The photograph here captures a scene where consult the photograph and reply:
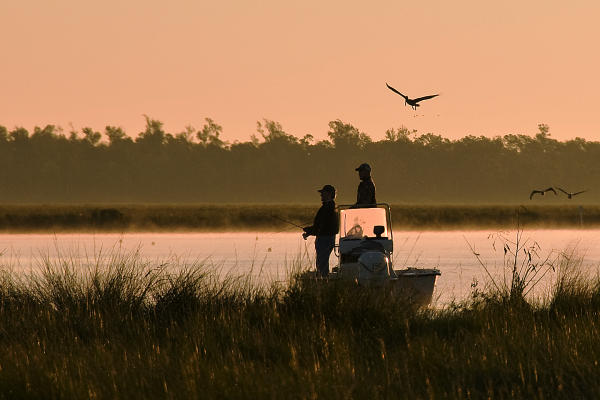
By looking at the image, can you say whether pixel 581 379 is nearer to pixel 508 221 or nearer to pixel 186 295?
pixel 186 295

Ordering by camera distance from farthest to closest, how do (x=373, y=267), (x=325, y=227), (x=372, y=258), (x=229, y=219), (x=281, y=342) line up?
1. (x=229, y=219)
2. (x=325, y=227)
3. (x=372, y=258)
4. (x=373, y=267)
5. (x=281, y=342)

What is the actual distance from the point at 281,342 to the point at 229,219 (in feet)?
272

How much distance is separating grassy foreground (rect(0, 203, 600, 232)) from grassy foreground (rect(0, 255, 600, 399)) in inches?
2688

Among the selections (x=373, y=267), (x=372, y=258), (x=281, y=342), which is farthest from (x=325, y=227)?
(x=281, y=342)

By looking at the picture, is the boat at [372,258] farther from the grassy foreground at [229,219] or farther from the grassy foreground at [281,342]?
the grassy foreground at [229,219]

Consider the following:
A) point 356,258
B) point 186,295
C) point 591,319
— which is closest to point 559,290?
point 591,319

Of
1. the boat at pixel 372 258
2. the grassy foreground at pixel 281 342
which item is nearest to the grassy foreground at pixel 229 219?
the boat at pixel 372 258

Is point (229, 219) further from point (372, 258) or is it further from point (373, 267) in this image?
point (373, 267)

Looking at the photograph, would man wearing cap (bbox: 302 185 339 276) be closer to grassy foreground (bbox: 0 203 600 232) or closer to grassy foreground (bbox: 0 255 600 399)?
grassy foreground (bbox: 0 255 600 399)

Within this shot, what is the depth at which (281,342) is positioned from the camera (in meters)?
10.4

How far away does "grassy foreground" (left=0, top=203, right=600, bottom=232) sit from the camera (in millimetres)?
85688

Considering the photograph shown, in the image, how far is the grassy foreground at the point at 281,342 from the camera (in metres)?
8.53

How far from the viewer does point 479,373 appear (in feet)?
29.8

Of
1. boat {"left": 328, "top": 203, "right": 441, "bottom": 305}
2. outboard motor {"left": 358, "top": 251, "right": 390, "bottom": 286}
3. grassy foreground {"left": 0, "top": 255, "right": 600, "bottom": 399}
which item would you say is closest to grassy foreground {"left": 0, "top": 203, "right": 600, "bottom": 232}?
boat {"left": 328, "top": 203, "right": 441, "bottom": 305}
